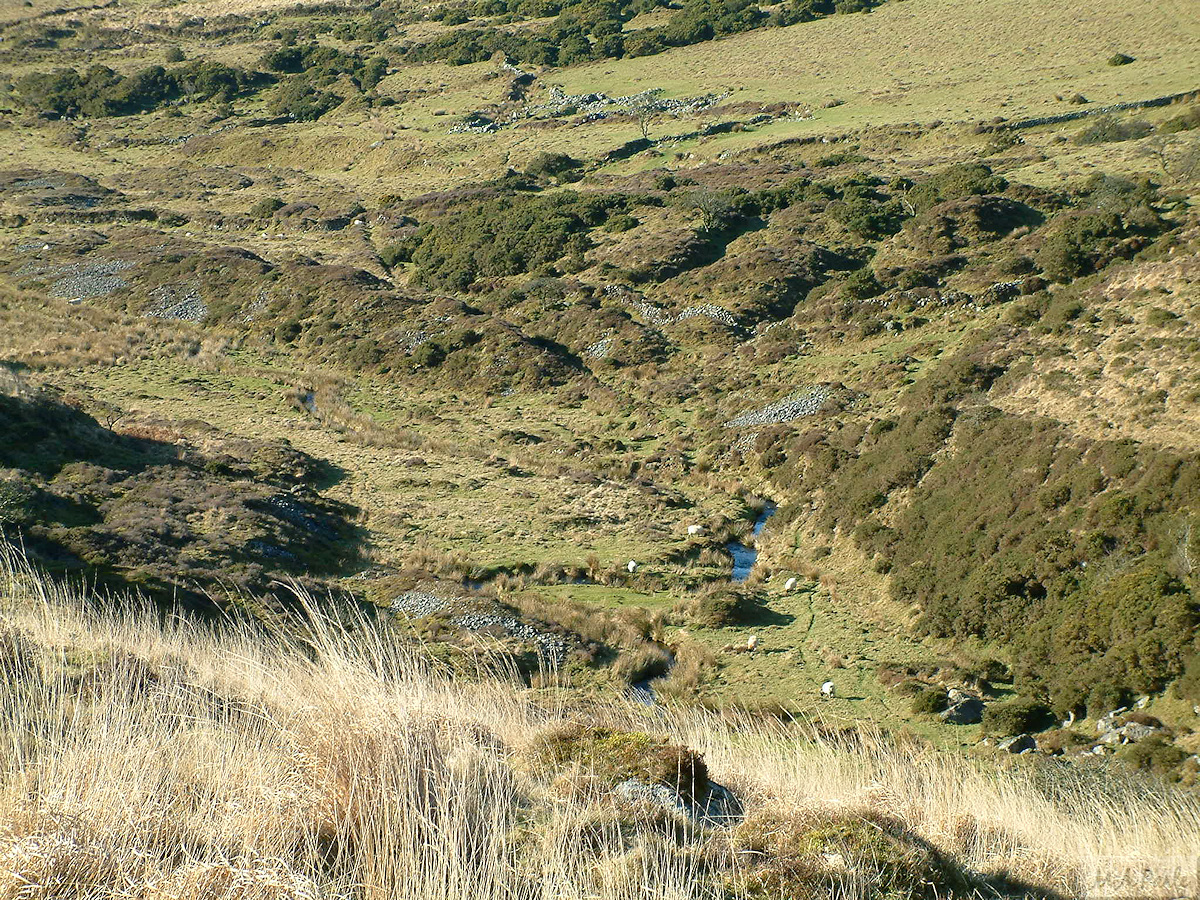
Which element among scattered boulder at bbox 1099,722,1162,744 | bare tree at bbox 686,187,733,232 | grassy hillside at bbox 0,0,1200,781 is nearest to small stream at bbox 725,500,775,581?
grassy hillside at bbox 0,0,1200,781

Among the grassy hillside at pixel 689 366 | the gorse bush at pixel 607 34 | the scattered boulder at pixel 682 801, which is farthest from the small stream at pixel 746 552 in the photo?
the gorse bush at pixel 607 34

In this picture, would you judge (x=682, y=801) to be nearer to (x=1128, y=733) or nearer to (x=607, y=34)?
(x=1128, y=733)

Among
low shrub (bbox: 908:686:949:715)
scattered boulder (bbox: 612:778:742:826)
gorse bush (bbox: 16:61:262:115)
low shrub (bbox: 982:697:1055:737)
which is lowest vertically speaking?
low shrub (bbox: 908:686:949:715)

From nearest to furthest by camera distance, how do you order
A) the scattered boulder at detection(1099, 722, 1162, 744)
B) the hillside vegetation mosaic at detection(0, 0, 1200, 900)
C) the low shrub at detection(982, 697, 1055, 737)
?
the hillside vegetation mosaic at detection(0, 0, 1200, 900) → the scattered boulder at detection(1099, 722, 1162, 744) → the low shrub at detection(982, 697, 1055, 737)

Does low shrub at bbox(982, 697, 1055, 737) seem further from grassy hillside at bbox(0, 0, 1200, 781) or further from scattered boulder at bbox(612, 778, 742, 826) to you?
scattered boulder at bbox(612, 778, 742, 826)

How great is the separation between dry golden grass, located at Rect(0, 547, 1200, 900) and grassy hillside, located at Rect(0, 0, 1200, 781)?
440cm

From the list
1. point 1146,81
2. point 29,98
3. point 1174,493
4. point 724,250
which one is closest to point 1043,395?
point 1174,493

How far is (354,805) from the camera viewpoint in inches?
195

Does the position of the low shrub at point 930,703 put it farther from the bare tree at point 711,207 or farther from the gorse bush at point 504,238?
the gorse bush at point 504,238

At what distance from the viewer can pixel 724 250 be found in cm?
4591

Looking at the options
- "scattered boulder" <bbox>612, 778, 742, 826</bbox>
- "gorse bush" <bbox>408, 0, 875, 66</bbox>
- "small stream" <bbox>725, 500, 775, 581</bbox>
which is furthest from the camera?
"gorse bush" <bbox>408, 0, 875, 66</bbox>

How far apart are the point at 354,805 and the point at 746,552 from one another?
789 inches

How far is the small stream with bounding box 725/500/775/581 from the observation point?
75.5 ft

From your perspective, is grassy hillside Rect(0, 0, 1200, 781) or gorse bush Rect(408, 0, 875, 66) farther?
gorse bush Rect(408, 0, 875, 66)
